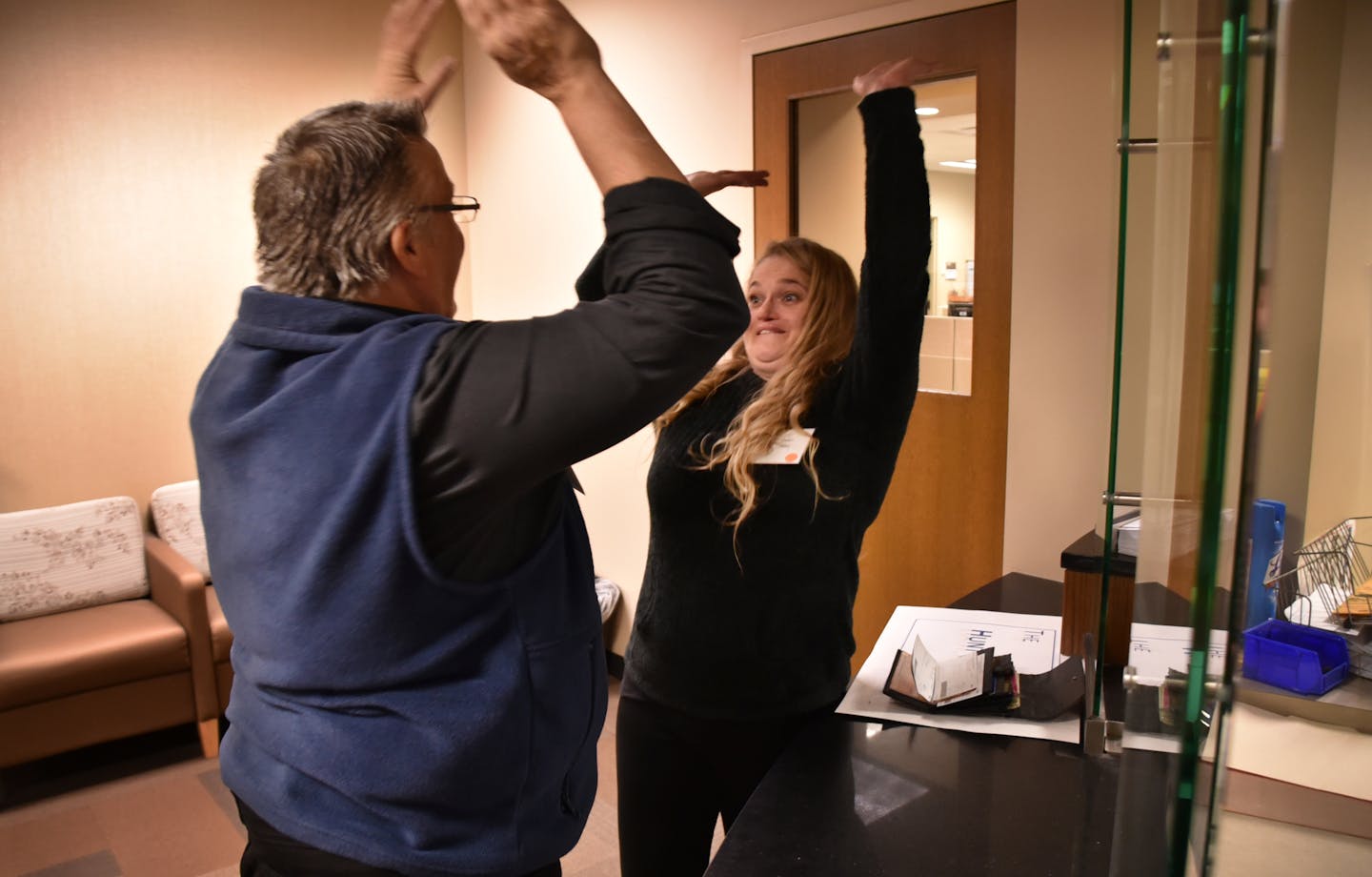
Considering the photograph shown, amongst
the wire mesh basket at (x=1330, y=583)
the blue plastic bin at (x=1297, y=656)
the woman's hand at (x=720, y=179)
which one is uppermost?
the woman's hand at (x=720, y=179)

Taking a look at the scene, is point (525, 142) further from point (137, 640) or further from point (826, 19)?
point (137, 640)

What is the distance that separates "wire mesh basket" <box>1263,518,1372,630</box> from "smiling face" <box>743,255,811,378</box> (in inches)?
29.2

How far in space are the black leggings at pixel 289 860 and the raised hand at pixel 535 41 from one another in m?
0.71

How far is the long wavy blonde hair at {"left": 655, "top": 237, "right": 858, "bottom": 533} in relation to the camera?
1.46 meters

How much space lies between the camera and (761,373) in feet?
5.45

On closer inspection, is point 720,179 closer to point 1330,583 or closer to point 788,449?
point 788,449

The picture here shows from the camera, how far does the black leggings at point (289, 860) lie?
907mm

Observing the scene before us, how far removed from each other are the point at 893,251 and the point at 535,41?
0.61 metres

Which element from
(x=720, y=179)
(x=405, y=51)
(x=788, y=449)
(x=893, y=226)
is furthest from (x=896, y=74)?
(x=405, y=51)

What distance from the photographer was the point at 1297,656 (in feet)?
3.78

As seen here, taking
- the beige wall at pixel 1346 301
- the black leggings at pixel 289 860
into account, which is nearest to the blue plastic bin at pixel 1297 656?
the beige wall at pixel 1346 301

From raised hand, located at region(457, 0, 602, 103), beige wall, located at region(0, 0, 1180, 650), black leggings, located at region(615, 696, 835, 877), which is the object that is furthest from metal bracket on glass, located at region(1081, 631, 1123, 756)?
beige wall, located at region(0, 0, 1180, 650)

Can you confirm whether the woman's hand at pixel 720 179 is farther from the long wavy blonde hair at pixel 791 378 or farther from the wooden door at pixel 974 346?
the wooden door at pixel 974 346

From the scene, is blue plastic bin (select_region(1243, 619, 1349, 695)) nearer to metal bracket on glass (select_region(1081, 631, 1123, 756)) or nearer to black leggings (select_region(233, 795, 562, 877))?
metal bracket on glass (select_region(1081, 631, 1123, 756))
